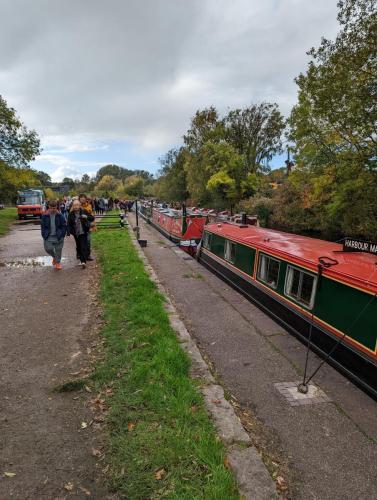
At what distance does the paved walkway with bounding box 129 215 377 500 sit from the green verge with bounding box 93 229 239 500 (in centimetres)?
60

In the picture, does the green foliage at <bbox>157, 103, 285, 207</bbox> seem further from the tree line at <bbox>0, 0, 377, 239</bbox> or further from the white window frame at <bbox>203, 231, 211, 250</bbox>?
the white window frame at <bbox>203, 231, 211, 250</bbox>

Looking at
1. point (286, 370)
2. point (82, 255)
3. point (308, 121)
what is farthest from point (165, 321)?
point (308, 121)

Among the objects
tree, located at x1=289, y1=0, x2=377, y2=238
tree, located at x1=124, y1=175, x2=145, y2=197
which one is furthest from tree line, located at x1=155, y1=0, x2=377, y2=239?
tree, located at x1=124, y1=175, x2=145, y2=197

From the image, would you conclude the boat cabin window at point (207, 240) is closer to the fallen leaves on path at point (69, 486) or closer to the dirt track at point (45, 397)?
the dirt track at point (45, 397)

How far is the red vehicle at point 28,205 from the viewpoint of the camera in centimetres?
2620

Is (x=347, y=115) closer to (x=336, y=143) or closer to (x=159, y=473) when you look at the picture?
(x=336, y=143)

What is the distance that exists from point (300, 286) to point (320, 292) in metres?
0.61

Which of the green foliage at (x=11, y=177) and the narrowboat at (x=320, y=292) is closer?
the narrowboat at (x=320, y=292)

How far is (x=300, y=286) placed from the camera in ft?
17.1

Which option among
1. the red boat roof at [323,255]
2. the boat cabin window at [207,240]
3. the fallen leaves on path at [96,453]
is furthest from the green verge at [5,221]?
the fallen leaves on path at [96,453]

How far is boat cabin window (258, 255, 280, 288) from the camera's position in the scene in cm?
598

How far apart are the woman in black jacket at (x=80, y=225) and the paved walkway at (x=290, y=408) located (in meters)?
3.52

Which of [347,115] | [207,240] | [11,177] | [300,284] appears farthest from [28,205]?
[300,284]

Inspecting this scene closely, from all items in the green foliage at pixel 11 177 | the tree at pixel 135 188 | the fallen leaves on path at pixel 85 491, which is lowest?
the fallen leaves on path at pixel 85 491
